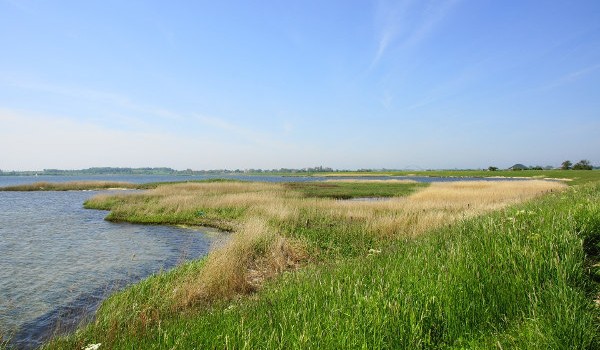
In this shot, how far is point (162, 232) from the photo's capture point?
2348cm

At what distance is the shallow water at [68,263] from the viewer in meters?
9.86

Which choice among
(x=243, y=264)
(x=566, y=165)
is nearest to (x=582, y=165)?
(x=566, y=165)

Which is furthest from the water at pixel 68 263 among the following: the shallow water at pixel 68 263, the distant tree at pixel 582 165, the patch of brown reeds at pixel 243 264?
the distant tree at pixel 582 165

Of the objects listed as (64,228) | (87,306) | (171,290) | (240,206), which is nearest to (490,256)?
(171,290)

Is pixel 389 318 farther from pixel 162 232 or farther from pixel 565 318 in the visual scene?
pixel 162 232

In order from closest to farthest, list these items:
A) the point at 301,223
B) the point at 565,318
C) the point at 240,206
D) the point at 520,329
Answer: the point at 565,318
the point at 520,329
the point at 301,223
the point at 240,206

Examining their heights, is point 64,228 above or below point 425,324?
below

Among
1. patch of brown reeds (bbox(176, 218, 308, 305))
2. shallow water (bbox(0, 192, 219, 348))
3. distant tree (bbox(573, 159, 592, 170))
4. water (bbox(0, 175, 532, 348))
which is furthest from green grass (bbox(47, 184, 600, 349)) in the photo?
distant tree (bbox(573, 159, 592, 170))

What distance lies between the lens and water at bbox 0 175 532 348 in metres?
9.84

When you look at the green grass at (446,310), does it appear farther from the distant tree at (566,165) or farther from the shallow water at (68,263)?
the distant tree at (566,165)

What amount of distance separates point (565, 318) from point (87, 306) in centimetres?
1162

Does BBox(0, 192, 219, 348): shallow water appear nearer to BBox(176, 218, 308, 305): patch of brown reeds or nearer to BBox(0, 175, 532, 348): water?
BBox(0, 175, 532, 348): water

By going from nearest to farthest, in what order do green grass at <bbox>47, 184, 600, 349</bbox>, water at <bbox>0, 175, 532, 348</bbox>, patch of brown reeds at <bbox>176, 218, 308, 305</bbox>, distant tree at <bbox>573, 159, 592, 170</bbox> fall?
1. green grass at <bbox>47, 184, 600, 349</bbox>
2. water at <bbox>0, 175, 532, 348</bbox>
3. patch of brown reeds at <bbox>176, 218, 308, 305</bbox>
4. distant tree at <bbox>573, 159, 592, 170</bbox>

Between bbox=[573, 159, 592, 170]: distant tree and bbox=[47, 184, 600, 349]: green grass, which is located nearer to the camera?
bbox=[47, 184, 600, 349]: green grass
